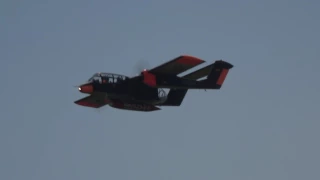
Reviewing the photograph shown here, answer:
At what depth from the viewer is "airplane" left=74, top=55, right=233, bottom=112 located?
64438 mm

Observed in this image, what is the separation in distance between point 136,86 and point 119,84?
1.43m

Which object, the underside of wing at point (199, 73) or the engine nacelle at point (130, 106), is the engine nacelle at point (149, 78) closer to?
the engine nacelle at point (130, 106)

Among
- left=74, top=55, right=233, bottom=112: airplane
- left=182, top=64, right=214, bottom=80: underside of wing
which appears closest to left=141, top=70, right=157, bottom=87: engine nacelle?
left=74, top=55, right=233, bottom=112: airplane

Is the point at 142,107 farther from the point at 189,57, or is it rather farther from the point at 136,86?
the point at 189,57

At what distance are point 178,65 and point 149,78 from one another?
2.69 metres

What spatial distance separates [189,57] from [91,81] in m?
8.08

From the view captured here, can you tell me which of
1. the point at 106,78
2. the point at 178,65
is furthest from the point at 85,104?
the point at 178,65

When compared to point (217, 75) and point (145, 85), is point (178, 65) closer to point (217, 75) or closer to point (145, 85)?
point (145, 85)

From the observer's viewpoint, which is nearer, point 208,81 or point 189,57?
point 189,57

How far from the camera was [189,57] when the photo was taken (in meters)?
62.6

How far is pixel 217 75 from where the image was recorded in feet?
227

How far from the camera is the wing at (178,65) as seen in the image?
62875mm

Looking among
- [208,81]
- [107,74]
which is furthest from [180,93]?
[107,74]

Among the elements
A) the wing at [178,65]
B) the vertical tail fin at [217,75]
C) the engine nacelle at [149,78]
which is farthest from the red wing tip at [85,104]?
the vertical tail fin at [217,75]
